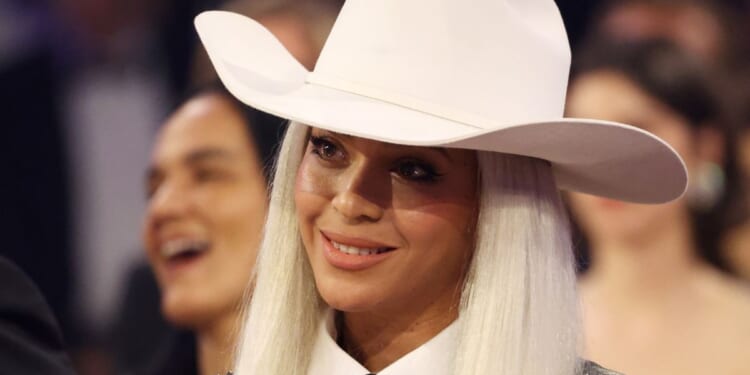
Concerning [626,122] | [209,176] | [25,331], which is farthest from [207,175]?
[626,122]

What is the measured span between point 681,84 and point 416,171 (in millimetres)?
1982

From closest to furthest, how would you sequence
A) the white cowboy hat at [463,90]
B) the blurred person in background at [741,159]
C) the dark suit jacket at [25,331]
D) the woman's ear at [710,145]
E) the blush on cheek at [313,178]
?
the white cowboy hat at [463,90] < the blush on cheek at [313,178] < the dark suit jacket at [25,331] < the woman's ear at [710,145] < the blurred person in background at [741,159]

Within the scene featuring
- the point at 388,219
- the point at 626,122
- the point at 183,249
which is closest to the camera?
the point at 388,219

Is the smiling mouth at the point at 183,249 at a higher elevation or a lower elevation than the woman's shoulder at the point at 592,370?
lower

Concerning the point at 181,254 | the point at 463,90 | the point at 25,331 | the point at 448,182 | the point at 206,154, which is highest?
the point at 463,90

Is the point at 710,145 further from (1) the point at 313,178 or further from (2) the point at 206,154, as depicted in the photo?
(1) the point at 313,178

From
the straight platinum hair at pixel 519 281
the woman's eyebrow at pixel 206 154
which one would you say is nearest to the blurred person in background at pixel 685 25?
the woman's eyebrow at pixel 206 154

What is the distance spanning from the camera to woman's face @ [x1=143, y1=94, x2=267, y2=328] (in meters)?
3.33

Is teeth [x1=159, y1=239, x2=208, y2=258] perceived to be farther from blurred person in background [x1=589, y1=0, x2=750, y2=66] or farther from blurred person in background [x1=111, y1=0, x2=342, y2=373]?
blurred person in background [x1=589, y1=0, x2=750, y2=66]

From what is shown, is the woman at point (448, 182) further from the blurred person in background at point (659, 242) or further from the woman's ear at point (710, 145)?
the woman's ear at point (710, 145)

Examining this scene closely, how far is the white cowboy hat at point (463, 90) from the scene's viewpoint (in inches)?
76.9

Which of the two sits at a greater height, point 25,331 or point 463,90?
point 463,90

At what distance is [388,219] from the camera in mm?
2004

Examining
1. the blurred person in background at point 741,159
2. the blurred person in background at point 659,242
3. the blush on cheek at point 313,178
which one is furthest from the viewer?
the blurred person in background at point 741,159
